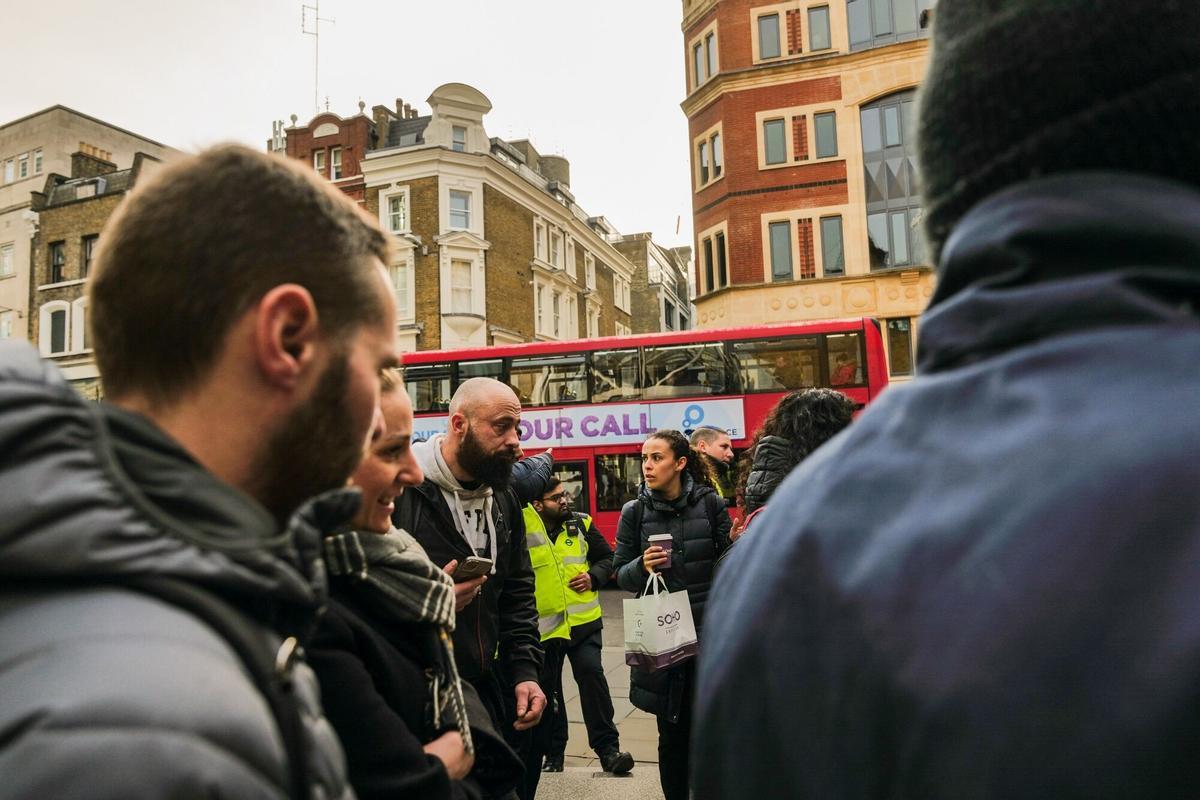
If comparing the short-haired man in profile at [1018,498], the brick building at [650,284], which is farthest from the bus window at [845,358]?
the brick building at [650,284]

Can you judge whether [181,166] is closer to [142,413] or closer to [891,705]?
[142,413]

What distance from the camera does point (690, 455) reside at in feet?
17.6

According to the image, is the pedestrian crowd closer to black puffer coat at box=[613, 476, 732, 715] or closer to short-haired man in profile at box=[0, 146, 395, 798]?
short-haired man in profile at box=[0, 146, 395, 798]

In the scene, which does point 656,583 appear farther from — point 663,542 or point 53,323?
point 53,323

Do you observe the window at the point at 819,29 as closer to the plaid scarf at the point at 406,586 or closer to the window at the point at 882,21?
the window at the point at 882,21

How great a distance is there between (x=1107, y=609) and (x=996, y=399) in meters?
0.20

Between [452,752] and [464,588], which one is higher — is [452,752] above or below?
below

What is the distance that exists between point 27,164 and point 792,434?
43020 mm

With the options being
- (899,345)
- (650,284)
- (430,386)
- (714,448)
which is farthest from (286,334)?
(650,284)

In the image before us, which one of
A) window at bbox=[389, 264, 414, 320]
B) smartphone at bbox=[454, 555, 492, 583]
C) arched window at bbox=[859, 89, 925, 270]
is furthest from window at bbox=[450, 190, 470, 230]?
smartphone at bbox=[454, 555, 492, 583]

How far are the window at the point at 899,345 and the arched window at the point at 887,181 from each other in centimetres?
179

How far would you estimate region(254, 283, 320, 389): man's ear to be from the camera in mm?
1138

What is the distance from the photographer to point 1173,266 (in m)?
0.73

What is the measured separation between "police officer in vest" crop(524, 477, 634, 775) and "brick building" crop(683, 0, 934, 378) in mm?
Result: 19783
